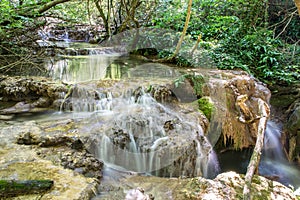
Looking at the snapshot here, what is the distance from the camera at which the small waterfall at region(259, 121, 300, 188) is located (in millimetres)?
5094

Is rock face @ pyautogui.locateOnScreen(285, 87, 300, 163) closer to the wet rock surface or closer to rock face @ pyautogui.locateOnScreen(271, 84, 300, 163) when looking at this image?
rock face @ pyautogui.locateOnScreen(271, 84, 300, 163)

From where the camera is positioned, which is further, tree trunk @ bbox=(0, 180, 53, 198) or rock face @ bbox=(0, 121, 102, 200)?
rock face @ bbox=(0, 121, 102, 200)

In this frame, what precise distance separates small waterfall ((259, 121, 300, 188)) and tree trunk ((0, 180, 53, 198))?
4678mm

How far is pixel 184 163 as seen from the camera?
374 cm

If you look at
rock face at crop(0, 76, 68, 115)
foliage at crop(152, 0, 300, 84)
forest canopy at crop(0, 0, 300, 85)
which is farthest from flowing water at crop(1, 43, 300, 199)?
foliage at crop(152, 0, 300, 84)

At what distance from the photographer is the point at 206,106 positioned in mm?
4867

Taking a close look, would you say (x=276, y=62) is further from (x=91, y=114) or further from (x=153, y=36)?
(x=91, y=114)

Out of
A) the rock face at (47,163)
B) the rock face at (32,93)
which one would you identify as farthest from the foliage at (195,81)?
the rock face at (47,163)

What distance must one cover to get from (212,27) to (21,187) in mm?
8878

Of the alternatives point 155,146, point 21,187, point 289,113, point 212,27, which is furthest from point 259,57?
point 21,187

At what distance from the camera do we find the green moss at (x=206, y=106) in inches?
186

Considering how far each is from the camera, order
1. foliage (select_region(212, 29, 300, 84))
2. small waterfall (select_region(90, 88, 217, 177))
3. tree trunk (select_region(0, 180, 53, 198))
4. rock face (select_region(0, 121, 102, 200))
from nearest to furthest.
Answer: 1. tree trunk (select_region(0, 180, 53, 198))
2. rock face (select_region(0, 121, 102, 200))
3. small waterfall (select_region(90, 88, 217, 177))
4. foliage (select_region(212, 29, 300, 84))

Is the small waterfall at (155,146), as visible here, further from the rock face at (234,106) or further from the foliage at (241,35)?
the foliage at (241,35)

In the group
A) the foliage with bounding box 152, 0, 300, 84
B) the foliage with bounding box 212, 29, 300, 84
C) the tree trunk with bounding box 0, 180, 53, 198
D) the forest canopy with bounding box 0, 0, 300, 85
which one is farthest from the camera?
the foliage with bounding box 152, 0, 300, 84
